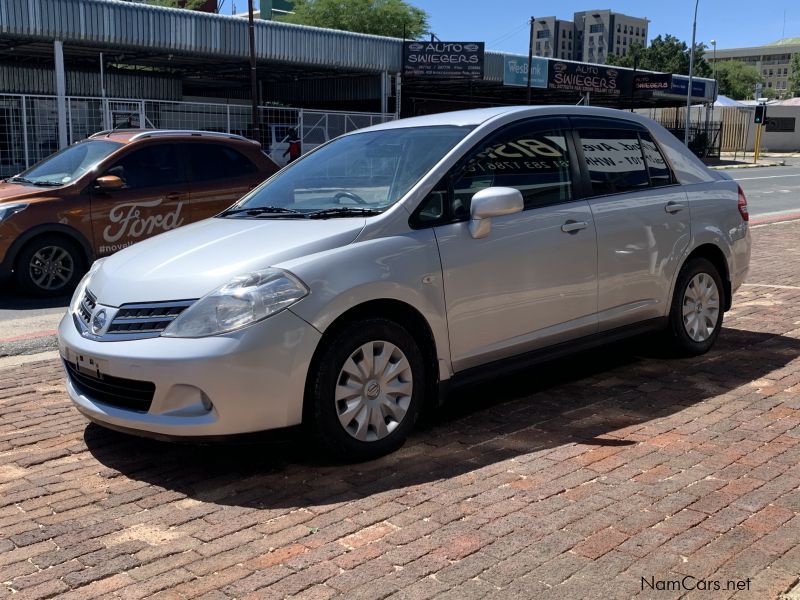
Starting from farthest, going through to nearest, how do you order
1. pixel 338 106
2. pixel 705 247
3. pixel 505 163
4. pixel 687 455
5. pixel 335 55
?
1. pixel 338 106
2. pixel 335 55
3. pixel 705 247
4. pixel 505 163
5. pixel 687 455

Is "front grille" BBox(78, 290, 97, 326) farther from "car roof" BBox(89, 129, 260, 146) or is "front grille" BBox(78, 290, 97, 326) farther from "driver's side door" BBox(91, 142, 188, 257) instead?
"car roof" BBox(89, 129, 260, 146)

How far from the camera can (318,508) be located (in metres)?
3.85

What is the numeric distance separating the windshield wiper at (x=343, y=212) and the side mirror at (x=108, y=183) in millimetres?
5305

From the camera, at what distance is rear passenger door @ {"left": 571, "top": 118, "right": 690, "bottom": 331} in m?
5.50

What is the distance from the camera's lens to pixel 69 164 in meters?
9.77

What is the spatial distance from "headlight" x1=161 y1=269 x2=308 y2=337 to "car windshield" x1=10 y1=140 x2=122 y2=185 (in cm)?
626

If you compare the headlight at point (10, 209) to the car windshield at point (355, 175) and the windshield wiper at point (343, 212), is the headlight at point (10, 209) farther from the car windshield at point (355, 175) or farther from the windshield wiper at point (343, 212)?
the windshield wiper at point (343, 212)

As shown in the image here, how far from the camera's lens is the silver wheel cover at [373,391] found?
4.21 meters

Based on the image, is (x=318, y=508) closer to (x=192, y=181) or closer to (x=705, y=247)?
(x=705, y=247)

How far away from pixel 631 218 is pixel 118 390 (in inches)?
133

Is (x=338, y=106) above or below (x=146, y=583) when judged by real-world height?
above

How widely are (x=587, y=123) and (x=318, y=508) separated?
3.18 meters

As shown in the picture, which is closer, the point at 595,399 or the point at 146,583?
the point at 146,583

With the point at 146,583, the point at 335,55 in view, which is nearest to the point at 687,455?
the point at 146,583
